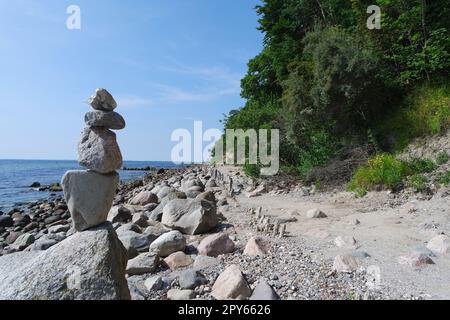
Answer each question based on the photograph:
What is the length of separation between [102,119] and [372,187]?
29.0ft

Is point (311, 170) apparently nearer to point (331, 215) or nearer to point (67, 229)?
point (331, 215)

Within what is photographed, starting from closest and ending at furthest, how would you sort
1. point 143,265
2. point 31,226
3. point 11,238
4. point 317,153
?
point 143,265 → point 11,238 → point 317,153 → point 31,226

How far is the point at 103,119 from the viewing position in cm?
433

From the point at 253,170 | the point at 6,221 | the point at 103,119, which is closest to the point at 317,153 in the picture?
the point at 253,170

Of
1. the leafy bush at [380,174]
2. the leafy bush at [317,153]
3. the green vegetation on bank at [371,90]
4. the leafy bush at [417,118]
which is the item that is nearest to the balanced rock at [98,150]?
the leafy bush at [380,174]

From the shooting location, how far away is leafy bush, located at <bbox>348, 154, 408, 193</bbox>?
10.0m

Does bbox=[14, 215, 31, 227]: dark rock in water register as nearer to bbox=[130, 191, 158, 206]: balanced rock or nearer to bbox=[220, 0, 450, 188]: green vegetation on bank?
bbox=[130, 191, 158, 206]: balanced rock

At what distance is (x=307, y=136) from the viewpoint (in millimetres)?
14953

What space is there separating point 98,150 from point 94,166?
0.71ft

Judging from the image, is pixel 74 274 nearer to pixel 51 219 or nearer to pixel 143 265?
pixel 143 265

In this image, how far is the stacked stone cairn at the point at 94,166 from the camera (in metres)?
4.33

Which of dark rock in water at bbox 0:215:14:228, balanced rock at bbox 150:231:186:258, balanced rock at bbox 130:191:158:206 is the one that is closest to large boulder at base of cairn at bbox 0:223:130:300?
balanced rock at bbox 150:231:186:258

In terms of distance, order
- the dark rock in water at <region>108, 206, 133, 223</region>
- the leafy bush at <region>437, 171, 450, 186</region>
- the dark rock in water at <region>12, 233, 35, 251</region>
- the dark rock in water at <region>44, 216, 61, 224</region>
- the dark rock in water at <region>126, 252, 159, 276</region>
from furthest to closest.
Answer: the dark rock in water at <region>44, 216, 61, 224</region>, the dark rock in water at <region>108, 206, 133, 223</region>, the dark rock in water at <region>12, 233, 35, 251</region>, the leafy bush at <region>437, 171, 450, 186</region>, the dark rock in water at <region>126, 252, 159, 276</region>
